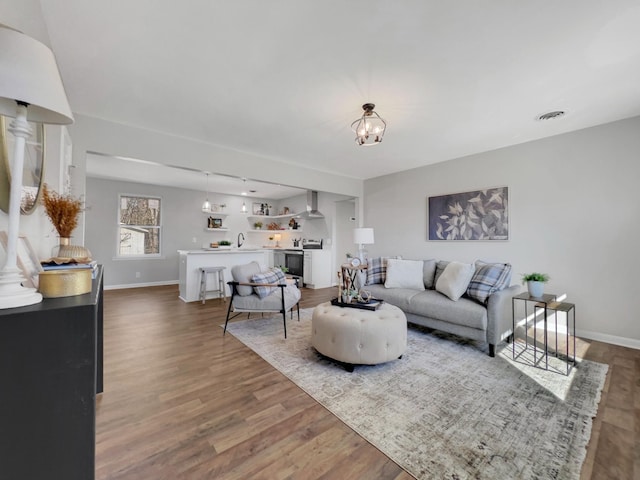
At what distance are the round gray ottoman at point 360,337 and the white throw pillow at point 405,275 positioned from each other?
125 cm

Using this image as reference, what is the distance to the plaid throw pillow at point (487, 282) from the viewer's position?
3.00m

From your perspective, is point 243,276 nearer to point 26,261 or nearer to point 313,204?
point 26,261

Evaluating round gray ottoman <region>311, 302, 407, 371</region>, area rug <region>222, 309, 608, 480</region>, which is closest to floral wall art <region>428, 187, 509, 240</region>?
area rug <region>222, 309, 608, 480</region>

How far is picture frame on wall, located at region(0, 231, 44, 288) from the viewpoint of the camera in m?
1.04

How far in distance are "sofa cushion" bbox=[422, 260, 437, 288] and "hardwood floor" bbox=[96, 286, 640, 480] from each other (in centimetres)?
166

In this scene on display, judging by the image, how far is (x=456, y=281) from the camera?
3219 mm

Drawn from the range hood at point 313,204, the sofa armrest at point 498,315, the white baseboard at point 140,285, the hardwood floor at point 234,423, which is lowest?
the hardwood floor at point 234,423

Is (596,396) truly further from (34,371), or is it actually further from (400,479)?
(34,371)

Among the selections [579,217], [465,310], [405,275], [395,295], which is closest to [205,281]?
[395,295]

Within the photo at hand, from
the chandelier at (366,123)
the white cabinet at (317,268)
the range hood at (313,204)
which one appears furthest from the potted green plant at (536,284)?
the range hood at (313,204)

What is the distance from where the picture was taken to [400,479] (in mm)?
1379

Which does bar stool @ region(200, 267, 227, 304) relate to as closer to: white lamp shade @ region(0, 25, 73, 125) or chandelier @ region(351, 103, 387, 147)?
chandelier @ region(351, 103, 387, 147)

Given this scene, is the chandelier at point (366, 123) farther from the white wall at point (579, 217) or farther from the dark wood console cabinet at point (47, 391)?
the dark wood console cabinet at point (47, 391)

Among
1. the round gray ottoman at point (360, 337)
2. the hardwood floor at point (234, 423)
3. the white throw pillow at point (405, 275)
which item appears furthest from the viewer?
the white throw pillow at point (405, 275)
